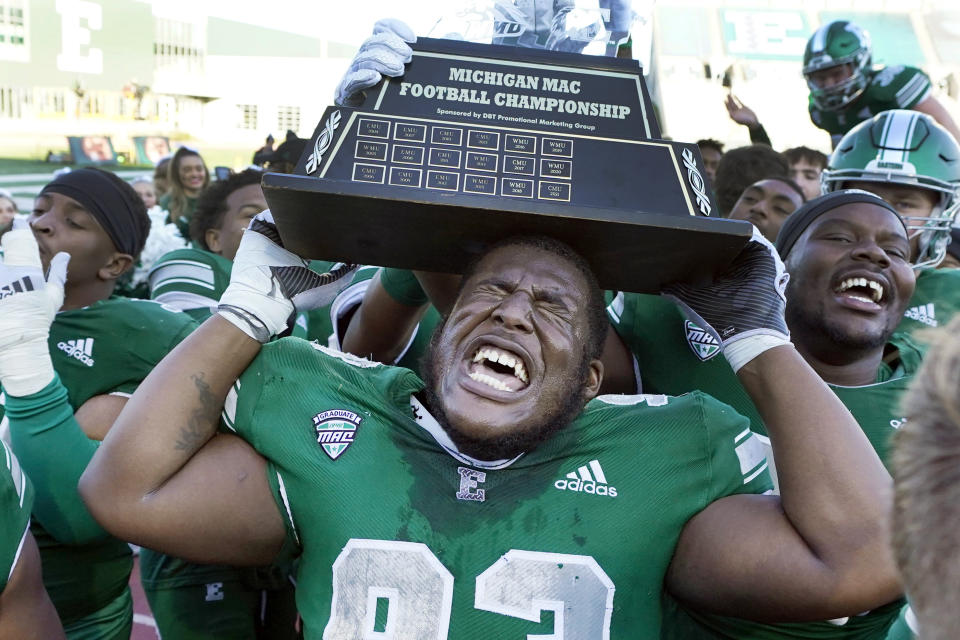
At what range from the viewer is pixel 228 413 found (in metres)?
2.01

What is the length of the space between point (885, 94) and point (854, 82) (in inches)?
7.3

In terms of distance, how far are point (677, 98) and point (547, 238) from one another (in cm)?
2534

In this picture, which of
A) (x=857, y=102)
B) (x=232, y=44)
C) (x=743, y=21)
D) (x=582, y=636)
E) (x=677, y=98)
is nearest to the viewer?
(x=582, y=636)

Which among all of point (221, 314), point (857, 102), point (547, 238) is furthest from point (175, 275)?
point (857, 102)

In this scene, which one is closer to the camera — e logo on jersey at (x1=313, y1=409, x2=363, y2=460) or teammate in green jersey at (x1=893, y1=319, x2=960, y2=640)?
teammate in green jersey at (x1=893, y1=319, x2=960, y2=640)

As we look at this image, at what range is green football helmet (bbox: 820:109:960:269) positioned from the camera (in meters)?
3.26

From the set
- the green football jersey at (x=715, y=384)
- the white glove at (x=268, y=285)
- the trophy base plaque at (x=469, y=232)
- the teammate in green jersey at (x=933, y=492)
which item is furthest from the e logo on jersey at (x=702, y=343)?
the teammate in green jersey at (x=933, y=492)

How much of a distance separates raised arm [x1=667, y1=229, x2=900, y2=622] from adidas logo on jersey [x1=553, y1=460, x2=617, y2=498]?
19 centimetres

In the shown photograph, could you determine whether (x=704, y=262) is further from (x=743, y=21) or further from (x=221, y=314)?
(x=743, y=21)

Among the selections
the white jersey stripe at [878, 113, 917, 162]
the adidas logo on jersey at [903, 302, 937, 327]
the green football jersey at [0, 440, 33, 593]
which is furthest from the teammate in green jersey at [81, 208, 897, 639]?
the white jersey stripe at [878, 113, 917, 162]

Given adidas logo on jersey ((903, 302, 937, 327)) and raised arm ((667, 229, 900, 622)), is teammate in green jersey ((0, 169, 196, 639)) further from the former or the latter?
adidas logo on jersey ((903, 302, 937, 327))

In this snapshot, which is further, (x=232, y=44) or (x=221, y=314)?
(x=232, y=44)

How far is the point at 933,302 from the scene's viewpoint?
312 centimetres

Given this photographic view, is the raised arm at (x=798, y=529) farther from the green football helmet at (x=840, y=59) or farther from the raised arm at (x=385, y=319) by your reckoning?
the green football helmet at (x=840, y=59)
